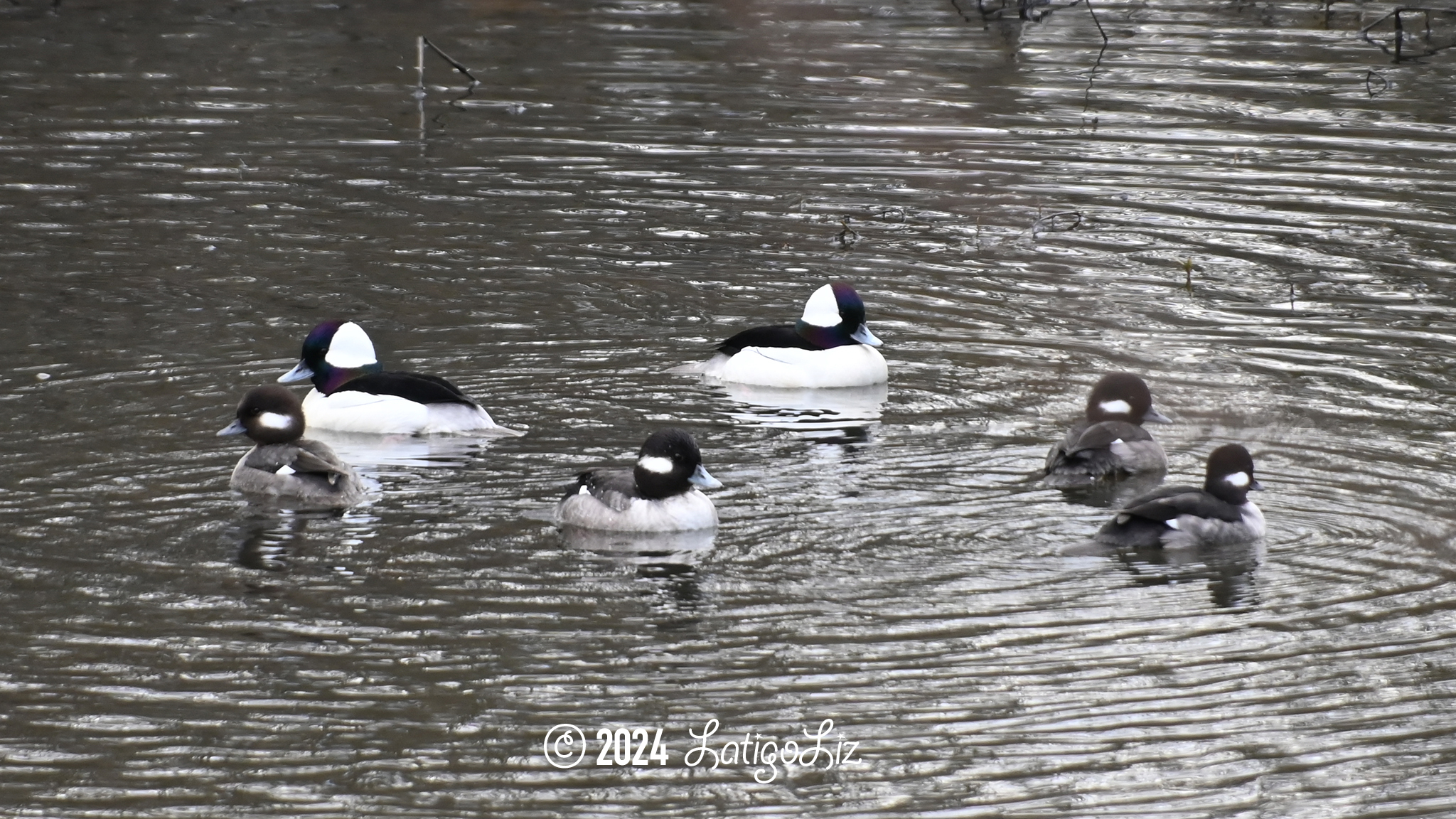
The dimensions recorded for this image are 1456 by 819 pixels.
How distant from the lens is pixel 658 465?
9.80 metres

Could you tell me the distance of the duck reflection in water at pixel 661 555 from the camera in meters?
9.00

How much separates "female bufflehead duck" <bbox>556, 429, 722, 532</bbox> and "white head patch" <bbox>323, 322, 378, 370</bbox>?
2.93 meters

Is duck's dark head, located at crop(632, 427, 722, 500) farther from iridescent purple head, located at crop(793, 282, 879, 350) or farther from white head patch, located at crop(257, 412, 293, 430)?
iridescent purple head, located at crop(793, 282, 879, 350)

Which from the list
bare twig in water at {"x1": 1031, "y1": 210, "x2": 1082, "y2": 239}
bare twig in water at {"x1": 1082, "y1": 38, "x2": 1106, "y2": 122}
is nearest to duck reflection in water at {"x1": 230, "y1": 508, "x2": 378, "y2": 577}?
bare twig in water at {"x1": 1031, "y1": 210, "x2": 1082, "y2": 239}

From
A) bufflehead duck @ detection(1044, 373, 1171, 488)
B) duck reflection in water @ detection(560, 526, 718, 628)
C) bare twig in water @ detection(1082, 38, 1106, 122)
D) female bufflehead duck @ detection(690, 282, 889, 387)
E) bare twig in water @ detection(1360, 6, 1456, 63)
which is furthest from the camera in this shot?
bare twig in water @ detection(1360, 6, 1456, 63)

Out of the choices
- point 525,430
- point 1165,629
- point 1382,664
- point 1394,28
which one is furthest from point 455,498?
point 1394,28

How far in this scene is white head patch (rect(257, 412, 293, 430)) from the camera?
10.8 metres

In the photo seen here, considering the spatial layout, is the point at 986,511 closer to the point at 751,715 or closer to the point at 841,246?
the point at 751,715

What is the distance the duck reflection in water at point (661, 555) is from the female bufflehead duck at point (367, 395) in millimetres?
1785

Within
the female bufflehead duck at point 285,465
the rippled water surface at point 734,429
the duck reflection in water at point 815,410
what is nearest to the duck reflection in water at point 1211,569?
the rippled water surface at point 734,429

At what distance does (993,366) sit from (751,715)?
19.5ft

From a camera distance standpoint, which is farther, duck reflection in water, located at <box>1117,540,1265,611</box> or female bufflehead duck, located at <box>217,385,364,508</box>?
female bufflehead duck, located at <box>217,385,364,508</box>

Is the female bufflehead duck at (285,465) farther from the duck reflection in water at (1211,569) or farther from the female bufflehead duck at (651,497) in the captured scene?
the duck reflection in water at (1211,569)

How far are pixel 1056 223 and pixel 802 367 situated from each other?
4970mm
